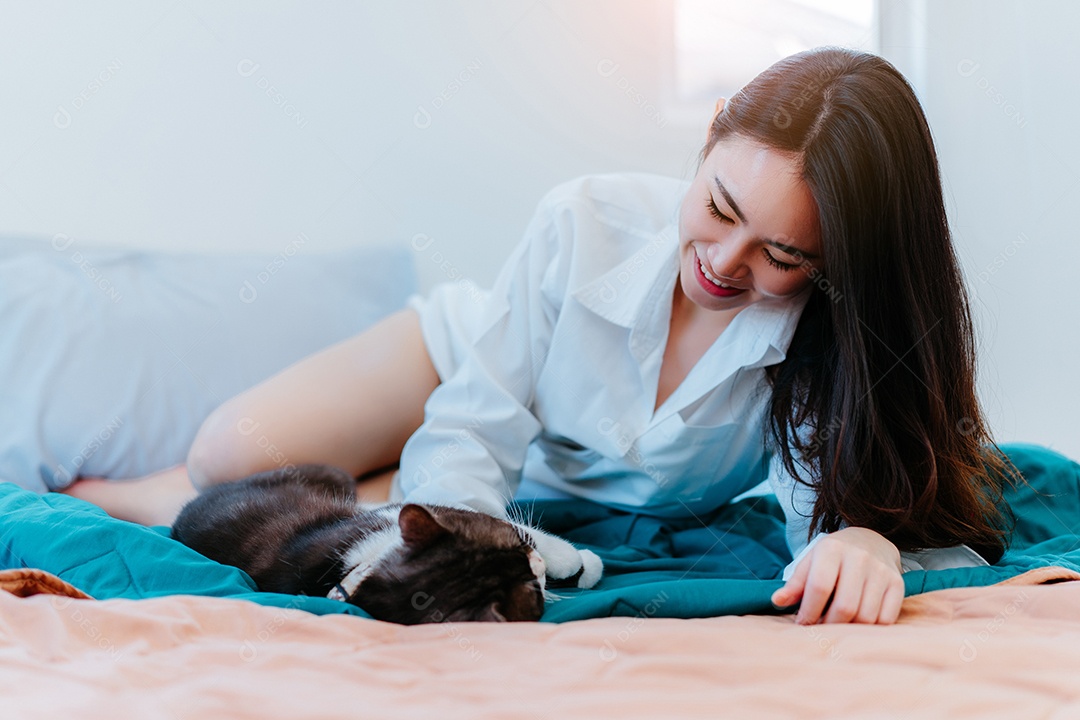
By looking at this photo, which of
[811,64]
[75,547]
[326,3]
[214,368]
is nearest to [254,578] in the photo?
[75,547]

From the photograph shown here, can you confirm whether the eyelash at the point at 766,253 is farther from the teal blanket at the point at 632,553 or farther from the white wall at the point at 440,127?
the white wall at the point at 440,127

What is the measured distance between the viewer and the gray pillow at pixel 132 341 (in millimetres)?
1602

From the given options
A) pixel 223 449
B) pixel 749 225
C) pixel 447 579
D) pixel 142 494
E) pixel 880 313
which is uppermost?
pixel 749 225

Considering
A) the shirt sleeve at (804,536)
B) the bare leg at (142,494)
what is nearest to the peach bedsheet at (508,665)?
the shirt sleeve at (804,536)

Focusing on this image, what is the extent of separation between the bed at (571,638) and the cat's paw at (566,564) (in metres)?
0.02

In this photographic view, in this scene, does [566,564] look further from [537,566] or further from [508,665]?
[508,665]

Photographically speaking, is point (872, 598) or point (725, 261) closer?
point (872, 598)

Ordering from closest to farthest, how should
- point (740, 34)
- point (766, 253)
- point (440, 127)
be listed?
point (766, 253) < point (440, 127) < point (740, 34)

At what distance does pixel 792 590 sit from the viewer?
0.93 meters

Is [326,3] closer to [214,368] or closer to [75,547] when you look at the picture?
[214,368]

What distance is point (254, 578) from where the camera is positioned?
1083 millimetres

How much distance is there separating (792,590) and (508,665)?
355 millimetres

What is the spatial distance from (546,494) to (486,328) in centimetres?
39

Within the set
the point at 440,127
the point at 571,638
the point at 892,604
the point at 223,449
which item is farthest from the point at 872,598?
the point at 440,127
